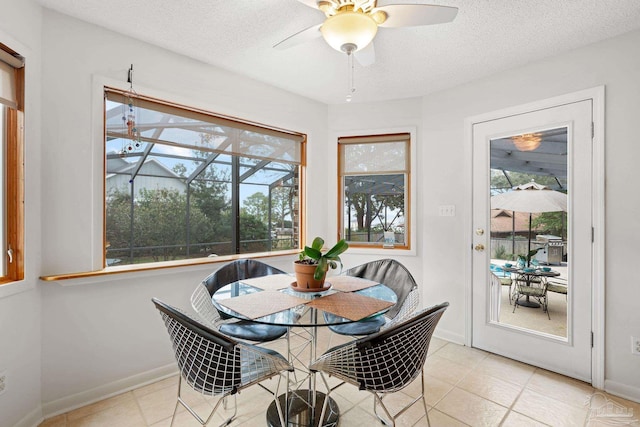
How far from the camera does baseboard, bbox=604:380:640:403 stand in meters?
2.07

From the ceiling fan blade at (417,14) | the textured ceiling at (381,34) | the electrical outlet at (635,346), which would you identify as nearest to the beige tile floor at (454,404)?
the electrical outlet at (635,346)

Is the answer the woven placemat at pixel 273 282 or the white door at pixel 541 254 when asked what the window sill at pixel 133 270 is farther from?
the white door at pixel 541 254

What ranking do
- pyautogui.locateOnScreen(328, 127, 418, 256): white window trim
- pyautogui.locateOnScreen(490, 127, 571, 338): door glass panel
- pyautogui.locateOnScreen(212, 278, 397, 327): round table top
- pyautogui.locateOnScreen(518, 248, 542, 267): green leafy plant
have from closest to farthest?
pyautogui.locateOnScreen(212, 278, 397, 327): round table top
pyautogui.locateOnScreen(490, 127, 571, 338): door glass panel
pyautogui.locateOnScreen(518, 248, 542, 267): green leafy plant
pyautogui.locateOnScreen(328, 127, 418, 256): white window trim

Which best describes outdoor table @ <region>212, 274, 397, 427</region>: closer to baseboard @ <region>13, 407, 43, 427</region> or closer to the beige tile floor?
the beige tile floor

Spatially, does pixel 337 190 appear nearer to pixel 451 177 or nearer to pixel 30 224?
pixel 451 177

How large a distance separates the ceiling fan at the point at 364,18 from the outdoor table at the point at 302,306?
4.39ft

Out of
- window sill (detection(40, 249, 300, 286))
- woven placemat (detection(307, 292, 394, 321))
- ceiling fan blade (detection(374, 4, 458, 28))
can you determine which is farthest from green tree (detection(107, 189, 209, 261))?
ceiling fan blade (detection(374, 4, 458, 28))

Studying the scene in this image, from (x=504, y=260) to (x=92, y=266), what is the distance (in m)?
3.25

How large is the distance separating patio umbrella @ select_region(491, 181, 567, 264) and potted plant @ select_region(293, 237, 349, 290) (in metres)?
→ 1.76

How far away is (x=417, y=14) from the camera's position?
4.91ft

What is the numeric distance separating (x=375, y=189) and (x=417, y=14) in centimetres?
213

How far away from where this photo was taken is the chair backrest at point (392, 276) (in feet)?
7.08

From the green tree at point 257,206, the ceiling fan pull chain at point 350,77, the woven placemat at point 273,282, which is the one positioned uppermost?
the ceiling fan pull chain at point 350,77

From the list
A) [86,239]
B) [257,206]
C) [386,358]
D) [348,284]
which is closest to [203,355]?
[386,358]
